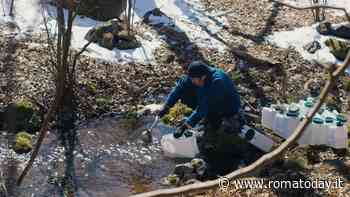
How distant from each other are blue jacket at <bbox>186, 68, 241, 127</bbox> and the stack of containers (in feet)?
1.95

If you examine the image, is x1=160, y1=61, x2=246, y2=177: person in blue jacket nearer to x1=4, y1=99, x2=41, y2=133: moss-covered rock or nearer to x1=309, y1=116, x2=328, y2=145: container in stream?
x1=309, y1=116, x2=328, y2=145: container in stream

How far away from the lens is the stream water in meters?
6.49

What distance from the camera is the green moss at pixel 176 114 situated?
26.1 ft

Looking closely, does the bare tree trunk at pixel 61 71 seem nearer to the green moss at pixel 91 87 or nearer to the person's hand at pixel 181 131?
the green moss at pixel 91 87

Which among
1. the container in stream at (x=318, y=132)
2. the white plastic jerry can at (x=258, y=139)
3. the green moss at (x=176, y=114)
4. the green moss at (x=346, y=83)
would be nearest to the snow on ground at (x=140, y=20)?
the green moss at (x=176, y=114)

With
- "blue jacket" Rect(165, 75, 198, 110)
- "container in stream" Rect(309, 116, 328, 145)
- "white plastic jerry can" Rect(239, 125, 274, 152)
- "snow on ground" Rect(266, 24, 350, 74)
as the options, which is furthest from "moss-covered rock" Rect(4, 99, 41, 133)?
"snow on ground" Rect(266, 24, 350, 74)

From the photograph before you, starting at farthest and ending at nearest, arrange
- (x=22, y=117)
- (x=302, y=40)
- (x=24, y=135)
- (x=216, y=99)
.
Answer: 1. (x=302, y=40)
2. (x=22, y=117)
3. (x=24, y=135)
4. (x=216, y=99)

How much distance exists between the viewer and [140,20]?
1083cm

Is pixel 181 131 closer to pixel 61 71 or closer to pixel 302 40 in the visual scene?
pixel 61 71

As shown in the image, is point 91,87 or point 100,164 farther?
point 91,87

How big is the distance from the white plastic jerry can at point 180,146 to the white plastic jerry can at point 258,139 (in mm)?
593

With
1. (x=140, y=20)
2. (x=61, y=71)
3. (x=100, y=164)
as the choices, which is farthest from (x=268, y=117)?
(x=140, y=20)

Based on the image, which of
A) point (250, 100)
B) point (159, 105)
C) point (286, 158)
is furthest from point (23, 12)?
point (286, 158)

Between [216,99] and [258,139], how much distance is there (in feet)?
2.15
